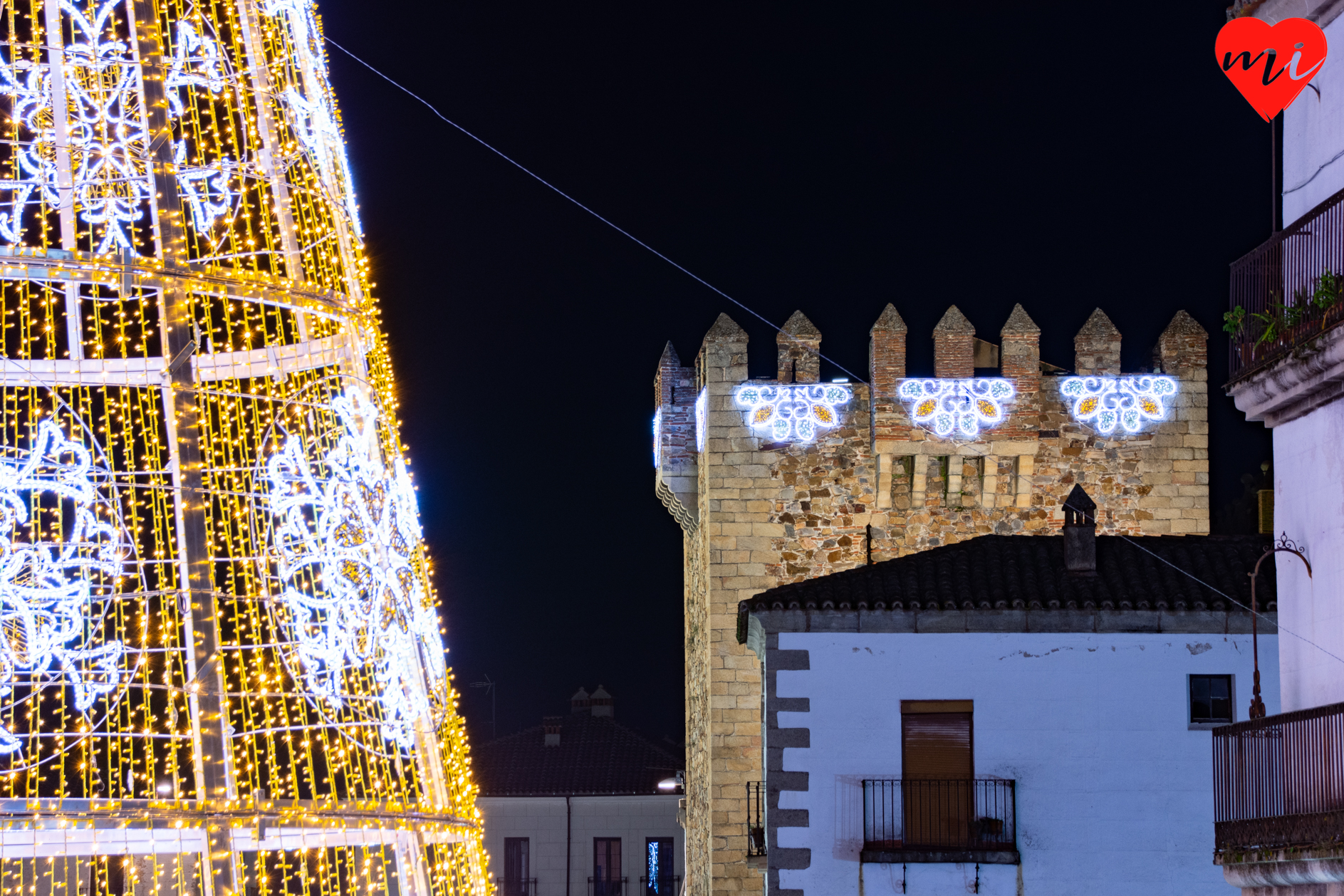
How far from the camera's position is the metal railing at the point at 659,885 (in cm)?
4500

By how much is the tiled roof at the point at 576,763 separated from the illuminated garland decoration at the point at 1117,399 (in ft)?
77.7

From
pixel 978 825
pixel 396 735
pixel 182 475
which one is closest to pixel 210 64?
pixel 182 475

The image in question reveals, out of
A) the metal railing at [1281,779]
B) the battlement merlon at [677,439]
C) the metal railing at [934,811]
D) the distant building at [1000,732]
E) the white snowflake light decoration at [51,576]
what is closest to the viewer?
the white snowflake light decoration at [51,576]

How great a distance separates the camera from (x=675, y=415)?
83.7 ft

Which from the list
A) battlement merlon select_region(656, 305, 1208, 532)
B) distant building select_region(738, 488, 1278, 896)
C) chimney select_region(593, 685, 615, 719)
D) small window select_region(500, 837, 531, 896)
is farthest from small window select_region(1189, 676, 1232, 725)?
chimney select_region(593, 685, 615, 719)

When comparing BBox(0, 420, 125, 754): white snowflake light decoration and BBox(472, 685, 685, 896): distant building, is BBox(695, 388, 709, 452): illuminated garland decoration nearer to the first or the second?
BBox(0, 420, 125, 754): white snowflake light decoration

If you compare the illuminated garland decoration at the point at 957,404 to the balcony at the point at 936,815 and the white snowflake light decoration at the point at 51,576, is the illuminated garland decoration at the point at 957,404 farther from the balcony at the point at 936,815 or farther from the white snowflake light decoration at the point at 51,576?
Result: the white snowflake light decoration at the point at 51,576

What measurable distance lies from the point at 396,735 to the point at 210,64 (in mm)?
2978

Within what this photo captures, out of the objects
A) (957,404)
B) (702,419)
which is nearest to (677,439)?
(702,419)

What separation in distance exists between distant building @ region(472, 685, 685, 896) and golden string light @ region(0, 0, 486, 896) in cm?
3667

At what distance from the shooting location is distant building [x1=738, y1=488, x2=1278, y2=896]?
647 inches

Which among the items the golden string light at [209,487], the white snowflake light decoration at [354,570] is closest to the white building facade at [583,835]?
the golden string light at [209,487]

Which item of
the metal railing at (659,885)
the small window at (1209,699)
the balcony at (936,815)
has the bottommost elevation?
the metal railing at (659,885)

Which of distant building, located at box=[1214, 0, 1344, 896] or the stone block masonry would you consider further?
the stone block masonry
